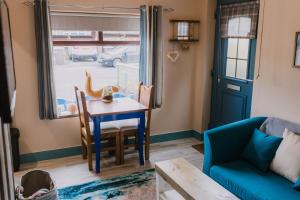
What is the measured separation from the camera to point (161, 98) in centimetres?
420

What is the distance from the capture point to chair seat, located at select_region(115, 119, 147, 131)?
3600mm

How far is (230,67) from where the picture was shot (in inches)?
159

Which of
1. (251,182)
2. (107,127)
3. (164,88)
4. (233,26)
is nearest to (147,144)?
(107,127)

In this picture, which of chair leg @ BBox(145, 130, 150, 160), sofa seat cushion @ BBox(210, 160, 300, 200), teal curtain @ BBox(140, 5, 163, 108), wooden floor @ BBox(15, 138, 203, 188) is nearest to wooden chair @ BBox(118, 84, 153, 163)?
chair leg @ BBox(145, 130, 150, 160)

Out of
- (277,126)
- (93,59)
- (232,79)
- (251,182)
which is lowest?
(251,182)

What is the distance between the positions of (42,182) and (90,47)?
6.06ft

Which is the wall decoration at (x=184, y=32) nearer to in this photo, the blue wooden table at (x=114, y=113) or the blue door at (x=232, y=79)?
the blue door at (x=232, y=79)

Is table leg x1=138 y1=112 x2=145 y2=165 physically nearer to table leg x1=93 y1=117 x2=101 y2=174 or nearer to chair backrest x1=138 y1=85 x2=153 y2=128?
chair backrest x1=138 y1=85 x2=153 y2=128

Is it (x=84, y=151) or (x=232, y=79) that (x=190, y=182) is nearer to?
(x=84, y=151)

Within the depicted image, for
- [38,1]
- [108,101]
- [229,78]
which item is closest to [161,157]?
[108,101]

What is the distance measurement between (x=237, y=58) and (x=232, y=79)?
0.96 feet

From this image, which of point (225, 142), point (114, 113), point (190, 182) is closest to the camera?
point (190, 182)

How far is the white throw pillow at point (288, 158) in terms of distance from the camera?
244cm

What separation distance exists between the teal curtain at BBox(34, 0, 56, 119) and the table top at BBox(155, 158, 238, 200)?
5.34 ft
